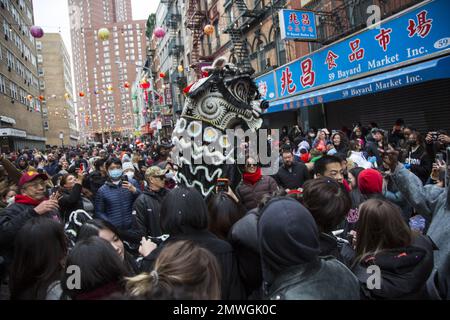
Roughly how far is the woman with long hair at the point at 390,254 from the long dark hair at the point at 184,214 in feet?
3.73

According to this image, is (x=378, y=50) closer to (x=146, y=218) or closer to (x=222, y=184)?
(x=222, y=184)

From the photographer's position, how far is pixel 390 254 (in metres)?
2.29

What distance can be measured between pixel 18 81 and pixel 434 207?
42051mm

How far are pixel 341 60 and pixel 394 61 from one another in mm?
2480

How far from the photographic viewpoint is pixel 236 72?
173 inches

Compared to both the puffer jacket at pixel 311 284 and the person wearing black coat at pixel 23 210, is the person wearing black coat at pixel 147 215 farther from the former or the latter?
the puffer jacket at pixel 311 284

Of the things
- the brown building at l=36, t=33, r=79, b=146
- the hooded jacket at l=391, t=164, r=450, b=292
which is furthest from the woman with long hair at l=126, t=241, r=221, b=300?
the brown building at l=36, t=33, r=79, b=146

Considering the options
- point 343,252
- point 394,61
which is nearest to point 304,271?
point 343,252

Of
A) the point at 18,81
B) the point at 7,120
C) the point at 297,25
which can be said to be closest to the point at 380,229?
the point at 297,25

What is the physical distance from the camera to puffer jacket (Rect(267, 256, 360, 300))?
181cm

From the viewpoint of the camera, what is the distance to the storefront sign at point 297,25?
41.8ft

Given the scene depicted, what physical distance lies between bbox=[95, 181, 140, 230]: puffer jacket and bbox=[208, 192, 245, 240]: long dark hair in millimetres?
2232

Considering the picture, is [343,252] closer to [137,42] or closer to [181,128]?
[181,128]

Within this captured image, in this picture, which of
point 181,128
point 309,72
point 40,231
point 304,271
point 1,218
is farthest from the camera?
point 309,72
